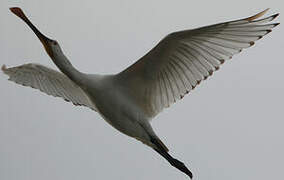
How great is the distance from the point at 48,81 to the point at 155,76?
0.99 metres

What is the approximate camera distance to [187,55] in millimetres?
3854

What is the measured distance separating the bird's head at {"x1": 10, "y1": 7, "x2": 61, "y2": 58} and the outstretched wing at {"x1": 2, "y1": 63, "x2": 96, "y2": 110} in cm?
59

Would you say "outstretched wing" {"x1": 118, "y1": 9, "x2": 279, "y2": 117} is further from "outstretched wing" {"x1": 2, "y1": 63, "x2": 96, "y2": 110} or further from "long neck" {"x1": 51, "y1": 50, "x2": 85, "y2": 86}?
"outstretched wing" {"x1": 2, "y1": 63, "x2": 96, "y2": 110}

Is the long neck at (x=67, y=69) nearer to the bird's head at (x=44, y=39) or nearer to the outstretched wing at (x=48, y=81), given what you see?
the bird's head at (x=44, y=39)

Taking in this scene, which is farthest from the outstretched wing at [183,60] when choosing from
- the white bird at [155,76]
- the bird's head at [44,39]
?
the bird's head at [44,39]

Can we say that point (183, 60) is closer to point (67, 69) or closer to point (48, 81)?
point (67, 69)

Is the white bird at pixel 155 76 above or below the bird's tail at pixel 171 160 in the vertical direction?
above

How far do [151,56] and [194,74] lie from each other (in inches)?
10.8

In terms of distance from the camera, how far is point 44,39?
4.02 m

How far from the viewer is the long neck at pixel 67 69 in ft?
12.8

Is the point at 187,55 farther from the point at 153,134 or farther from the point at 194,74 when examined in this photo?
the point at 153,134

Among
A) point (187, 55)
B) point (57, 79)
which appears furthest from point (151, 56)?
point (57, 79)

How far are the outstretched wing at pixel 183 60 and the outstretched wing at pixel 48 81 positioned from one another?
615 millimetres

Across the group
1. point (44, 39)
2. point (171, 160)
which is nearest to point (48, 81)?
point (44, 39)
